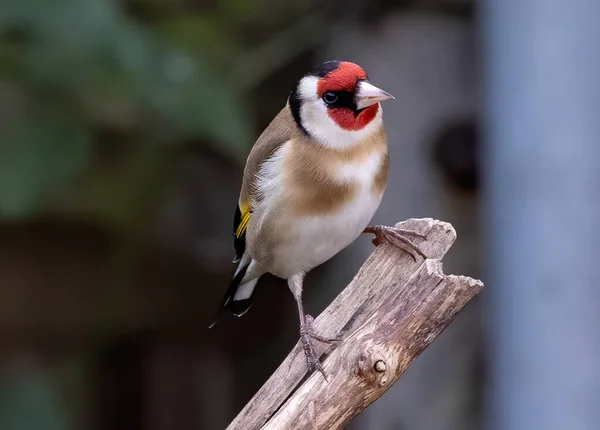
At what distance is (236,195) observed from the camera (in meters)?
4.18

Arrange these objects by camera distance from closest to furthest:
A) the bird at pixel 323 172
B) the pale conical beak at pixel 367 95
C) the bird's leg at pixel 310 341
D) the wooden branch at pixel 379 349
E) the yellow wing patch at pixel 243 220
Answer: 1. the wooden branch at pixel 379 349
2. the bird's leg at pixel 310 341
3. the pale conical beak at pixel 367 95
4. the bird at pixel 323 172
5. the yellow wing patch at pixel 243 220

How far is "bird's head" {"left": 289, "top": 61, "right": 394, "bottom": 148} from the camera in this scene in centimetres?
237

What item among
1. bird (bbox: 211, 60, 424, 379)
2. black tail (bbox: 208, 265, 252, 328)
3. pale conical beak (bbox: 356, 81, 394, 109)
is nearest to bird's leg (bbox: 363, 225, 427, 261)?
bird (bbox: 211, 60, 424, 379)

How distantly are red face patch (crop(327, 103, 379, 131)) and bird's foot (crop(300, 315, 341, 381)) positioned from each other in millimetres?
457

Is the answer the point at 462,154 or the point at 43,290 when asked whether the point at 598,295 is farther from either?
the point at 43,290

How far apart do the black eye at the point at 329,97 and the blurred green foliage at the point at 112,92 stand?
0.68 metres

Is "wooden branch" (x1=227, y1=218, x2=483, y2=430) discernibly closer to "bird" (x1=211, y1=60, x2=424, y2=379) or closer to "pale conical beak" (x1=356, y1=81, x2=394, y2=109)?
"bird" (x1=211, y1=60, x2=424, y2=379)

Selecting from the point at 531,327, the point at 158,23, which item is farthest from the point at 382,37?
the point at 531,327

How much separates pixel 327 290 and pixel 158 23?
3.58 ft

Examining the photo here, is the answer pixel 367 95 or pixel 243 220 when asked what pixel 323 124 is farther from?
pixel 243 220

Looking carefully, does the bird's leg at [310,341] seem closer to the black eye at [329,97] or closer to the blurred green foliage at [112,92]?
the black eye at [329,97]

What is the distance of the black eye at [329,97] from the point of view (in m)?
2.42

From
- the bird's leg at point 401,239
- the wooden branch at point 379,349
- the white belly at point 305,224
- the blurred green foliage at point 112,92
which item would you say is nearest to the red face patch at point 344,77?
the white belly at point 305,224

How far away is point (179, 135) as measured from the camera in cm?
322
